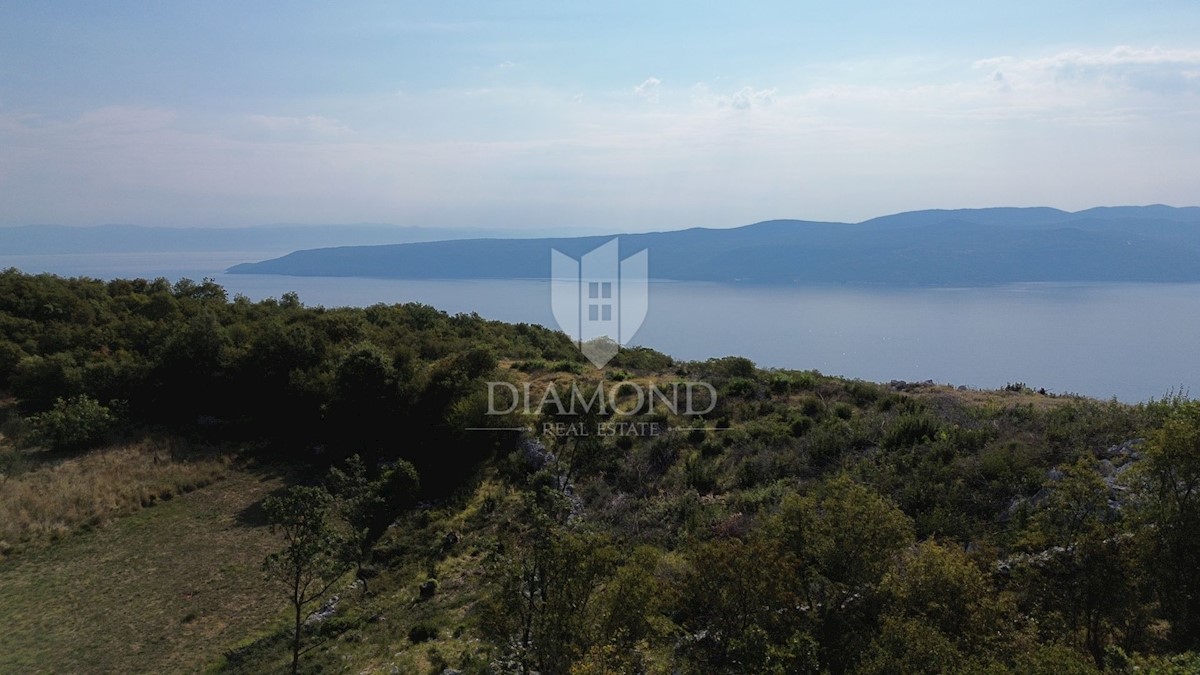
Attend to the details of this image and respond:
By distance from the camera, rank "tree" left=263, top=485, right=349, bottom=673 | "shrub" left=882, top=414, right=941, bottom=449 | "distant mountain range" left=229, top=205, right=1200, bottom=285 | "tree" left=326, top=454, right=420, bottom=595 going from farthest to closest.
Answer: "distant mountain range" left=229, top=205, right=1200, bottom=285 < "tree" left=326, top=454, right=420, bottom=595 < "shrub" left=882, top=414, right=941, bottom=449 < "tree" left=263, top=485, right=349, bottom=673

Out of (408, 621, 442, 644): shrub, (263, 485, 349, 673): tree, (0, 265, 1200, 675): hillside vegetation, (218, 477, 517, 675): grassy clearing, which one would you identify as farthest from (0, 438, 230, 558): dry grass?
(408, 621, 442, 644): shrub

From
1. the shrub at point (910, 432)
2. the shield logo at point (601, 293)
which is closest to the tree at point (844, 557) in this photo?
the shrub at point (910, 432)

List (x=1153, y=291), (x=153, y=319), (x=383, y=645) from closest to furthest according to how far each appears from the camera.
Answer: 1. (x=383, y=645)
2. (x=153, y=319)
3. (x=1153, y=291)

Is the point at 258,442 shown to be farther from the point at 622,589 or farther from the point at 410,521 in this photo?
the point at 622,589

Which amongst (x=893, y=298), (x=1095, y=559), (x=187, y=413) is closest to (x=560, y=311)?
(x=187, y=413)

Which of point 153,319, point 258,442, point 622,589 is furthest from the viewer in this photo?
point 153,319

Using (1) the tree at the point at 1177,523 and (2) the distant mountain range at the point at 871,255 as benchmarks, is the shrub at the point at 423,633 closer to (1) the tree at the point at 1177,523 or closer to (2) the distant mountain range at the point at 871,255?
(1) the tree at the point at 1177,523

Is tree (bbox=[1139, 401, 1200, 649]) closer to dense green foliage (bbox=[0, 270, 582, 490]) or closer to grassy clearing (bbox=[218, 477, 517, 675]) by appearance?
grassy clearing (bbox=[218, 477, 517, 675])
